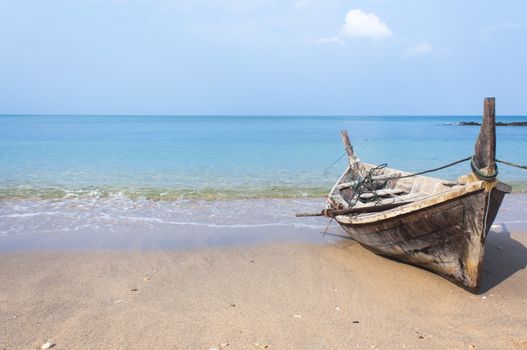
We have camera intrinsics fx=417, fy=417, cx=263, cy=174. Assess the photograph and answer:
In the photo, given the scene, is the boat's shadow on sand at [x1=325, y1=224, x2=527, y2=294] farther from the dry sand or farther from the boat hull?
the boat hull

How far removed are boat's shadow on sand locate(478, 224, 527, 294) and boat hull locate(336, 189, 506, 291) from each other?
55 cm

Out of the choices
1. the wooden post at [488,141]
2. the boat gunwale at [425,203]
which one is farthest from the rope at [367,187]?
the wooden post at [488,141]

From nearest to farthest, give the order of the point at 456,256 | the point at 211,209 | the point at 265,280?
the point at 456,256
the point at 265,280
the point at 211,209

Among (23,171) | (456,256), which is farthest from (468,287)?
(23,171)

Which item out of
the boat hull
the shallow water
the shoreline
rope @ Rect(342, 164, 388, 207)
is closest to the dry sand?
the shoreline

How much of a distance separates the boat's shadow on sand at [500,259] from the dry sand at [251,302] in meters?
0.03

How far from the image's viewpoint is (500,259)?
6715 mm

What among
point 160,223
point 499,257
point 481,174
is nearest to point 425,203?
point 481,174

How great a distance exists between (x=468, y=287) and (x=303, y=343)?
2.51 meters

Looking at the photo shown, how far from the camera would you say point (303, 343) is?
418 centimetres

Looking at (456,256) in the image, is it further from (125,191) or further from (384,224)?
(125,191)

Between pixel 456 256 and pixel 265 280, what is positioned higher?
pixel 456 256

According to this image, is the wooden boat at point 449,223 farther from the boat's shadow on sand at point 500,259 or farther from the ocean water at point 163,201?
the ocean water at point 163,201

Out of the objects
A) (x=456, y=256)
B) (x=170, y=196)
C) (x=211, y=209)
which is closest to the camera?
(x=456, y=256)
